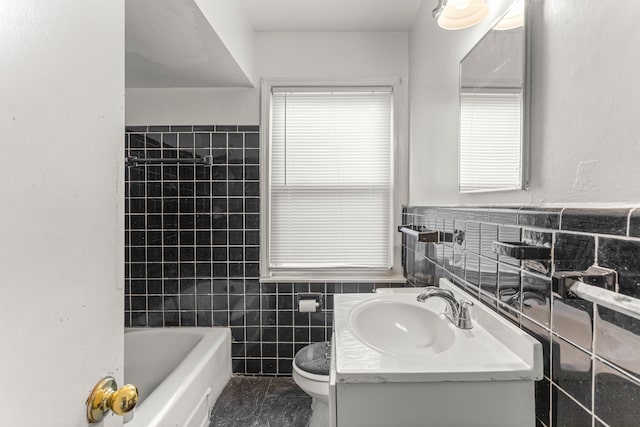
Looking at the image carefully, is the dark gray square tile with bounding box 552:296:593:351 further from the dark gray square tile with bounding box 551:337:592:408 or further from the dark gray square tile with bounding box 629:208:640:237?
the dark gray square tile with bounding box 629:208:640:237

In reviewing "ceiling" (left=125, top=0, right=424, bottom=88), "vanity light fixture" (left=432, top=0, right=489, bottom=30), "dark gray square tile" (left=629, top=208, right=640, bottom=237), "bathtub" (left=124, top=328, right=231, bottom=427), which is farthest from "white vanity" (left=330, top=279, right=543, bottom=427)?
"ceiling" (left=125, top=0, right=424, bottom=88)

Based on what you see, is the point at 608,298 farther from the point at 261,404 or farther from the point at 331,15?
the point at 331,15

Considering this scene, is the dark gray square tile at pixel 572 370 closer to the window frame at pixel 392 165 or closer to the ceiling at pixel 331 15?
the window frame at pixel 392 165

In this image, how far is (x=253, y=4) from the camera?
1.96m

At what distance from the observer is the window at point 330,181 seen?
2287 mm

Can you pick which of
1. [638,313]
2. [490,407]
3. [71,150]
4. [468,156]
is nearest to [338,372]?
[490,407]

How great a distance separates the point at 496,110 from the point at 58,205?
3.83 ft

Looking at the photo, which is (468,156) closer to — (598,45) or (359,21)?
(598,45)

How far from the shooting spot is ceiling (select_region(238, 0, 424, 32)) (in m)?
1.95

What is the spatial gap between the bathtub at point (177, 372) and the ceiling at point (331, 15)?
1961mm

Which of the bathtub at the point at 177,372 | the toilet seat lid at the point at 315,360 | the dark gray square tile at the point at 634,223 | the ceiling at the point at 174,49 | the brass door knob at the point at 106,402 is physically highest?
the ceiling at the point at 174,49

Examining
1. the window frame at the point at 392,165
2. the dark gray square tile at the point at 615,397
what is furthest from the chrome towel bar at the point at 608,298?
the window frame at the point at 392,165

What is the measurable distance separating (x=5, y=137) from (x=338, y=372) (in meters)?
0.77

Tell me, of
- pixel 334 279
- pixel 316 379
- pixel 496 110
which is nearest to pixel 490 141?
pixel 496 110
